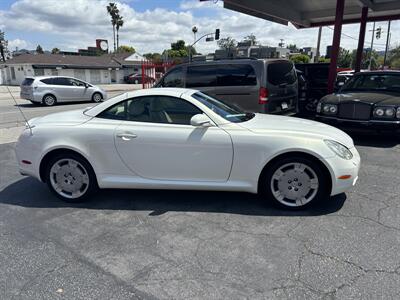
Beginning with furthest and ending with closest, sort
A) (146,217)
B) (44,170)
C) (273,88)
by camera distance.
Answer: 1. (273,88)
2. (44,170)
3. (146,217)

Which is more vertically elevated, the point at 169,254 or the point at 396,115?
the point at 396,115

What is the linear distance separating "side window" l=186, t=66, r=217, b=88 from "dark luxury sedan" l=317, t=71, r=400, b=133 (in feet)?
8.51

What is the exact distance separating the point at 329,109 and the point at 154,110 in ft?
15.7

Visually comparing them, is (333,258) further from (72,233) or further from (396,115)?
(396,115)

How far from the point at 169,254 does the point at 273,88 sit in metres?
4.98

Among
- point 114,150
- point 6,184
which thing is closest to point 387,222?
point 114,150

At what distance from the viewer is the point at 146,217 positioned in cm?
375

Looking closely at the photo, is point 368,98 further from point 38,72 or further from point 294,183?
point 38,72

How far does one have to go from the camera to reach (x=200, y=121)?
371 centimetres

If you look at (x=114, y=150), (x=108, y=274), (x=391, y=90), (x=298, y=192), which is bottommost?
(x=108, y=274)

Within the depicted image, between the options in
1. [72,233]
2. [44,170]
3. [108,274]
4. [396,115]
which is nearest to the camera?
[108,274]

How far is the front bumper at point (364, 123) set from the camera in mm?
6523

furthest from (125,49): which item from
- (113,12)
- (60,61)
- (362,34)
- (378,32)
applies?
(362,34)

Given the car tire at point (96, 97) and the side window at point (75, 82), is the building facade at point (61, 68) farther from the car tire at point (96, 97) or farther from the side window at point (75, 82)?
the car tire at point (96, 97)
